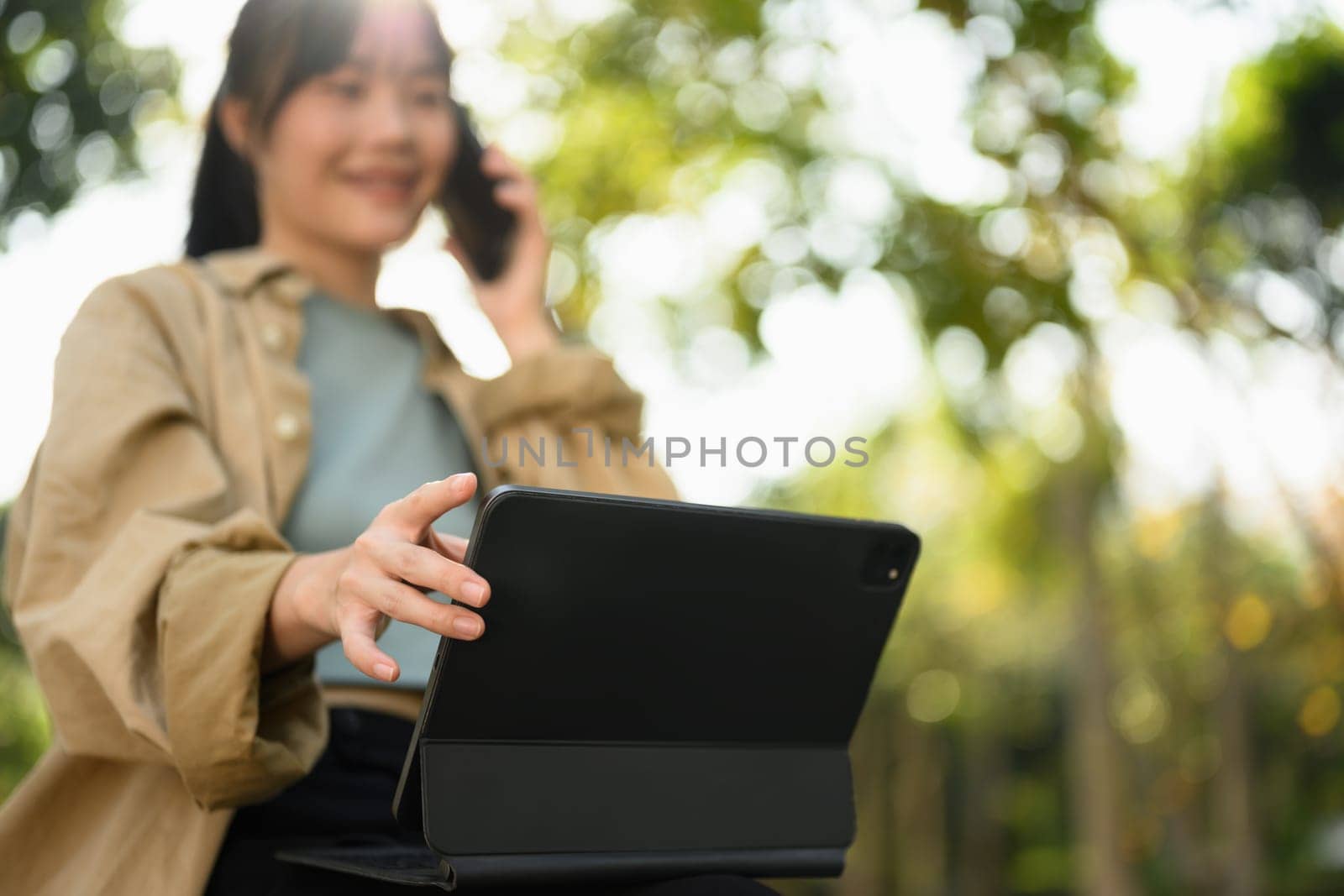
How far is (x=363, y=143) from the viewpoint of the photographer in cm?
181

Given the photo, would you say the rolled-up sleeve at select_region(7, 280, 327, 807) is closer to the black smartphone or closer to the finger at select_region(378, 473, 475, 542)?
the finger at select_region(378, 473, 475, 542)

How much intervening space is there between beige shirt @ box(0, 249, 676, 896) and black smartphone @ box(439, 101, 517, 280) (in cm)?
49

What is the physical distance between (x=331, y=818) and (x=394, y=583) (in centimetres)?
47

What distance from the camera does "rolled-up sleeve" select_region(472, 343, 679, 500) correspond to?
1.83m

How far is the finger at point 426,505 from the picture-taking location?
0.96m

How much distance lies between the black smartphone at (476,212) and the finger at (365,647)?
47.6 inches

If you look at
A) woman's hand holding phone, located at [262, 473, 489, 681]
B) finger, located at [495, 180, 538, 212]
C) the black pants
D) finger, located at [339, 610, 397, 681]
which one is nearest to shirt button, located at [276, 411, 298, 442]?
the black pants

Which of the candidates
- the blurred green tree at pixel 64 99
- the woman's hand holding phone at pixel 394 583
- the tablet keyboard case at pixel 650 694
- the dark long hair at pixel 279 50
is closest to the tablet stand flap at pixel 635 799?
the tablet keyboard case at pixel 650 694

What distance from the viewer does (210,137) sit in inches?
75.0

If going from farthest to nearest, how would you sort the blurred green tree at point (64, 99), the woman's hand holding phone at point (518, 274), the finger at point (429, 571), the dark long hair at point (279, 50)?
the blurred green tree at point (64, 99) < the woman's hand holding phone at point (518, 274) < the dark long hair at point (279, 50) < the finger at point (429, 571)

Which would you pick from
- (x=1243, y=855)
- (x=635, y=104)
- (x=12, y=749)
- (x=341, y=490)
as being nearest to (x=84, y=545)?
(x=341, y=490)

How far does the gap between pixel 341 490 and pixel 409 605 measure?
0.67 m

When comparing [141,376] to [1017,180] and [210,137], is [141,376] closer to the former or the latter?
[210,137]

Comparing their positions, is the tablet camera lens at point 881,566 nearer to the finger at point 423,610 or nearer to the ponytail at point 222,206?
the finger at point 423,610
